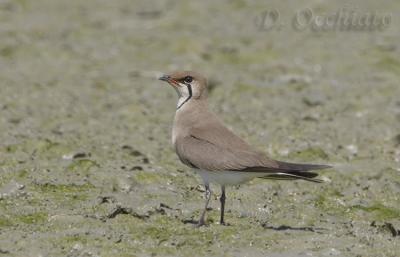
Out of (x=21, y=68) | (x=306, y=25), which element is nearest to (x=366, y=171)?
(x=21, y=68)

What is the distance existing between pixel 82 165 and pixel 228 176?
2.72 m

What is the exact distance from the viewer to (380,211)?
35.1 ft

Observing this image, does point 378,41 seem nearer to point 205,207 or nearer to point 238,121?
point 238,121

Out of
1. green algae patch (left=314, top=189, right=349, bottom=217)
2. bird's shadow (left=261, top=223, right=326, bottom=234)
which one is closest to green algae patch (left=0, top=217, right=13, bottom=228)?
bird's shadow (left=261, top=223, right=326, bottom=234)

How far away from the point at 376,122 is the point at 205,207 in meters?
5.69

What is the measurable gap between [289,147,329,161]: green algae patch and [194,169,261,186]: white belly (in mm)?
3270

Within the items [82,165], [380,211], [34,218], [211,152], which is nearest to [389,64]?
[380,211]

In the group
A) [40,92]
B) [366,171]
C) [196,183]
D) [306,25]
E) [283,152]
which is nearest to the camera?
[196,183]

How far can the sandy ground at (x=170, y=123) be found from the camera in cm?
959

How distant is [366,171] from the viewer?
12336 millimetres

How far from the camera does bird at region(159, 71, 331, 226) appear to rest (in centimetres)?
950

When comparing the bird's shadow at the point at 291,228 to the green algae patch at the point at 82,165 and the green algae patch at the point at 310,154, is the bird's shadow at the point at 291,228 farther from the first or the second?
the green algae patch at the point at 310,154

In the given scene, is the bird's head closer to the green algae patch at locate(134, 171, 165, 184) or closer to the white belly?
the white belly

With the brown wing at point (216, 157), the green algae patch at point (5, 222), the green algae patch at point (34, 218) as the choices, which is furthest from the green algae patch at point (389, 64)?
the green algae patch at point (5, 222)
